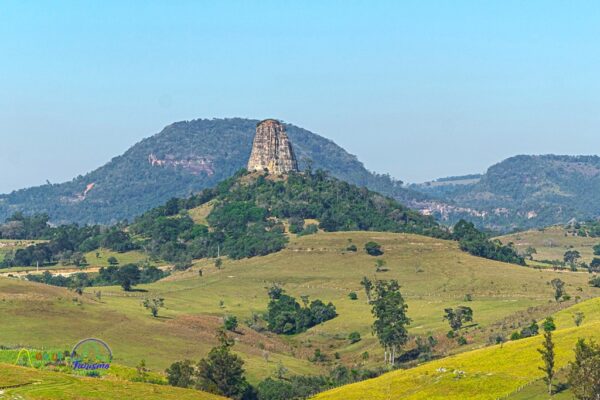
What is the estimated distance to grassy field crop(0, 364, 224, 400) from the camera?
77375mm

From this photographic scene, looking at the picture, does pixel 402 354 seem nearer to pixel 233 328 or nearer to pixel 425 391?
pixel 233 328

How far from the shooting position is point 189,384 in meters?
109

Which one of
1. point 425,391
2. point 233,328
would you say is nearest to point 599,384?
point 425,391

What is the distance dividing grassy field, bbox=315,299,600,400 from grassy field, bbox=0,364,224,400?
23698 millimetres

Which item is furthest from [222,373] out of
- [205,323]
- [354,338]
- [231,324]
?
[354,338]

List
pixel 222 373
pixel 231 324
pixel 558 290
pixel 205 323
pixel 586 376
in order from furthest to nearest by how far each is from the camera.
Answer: pixel 558 290, pixel 205 323, pixel 231 324, pixel 222 373, pixel 586 376

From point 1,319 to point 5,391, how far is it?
74.2 metres

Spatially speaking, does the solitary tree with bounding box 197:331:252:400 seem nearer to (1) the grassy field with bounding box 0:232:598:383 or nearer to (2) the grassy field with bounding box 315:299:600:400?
(2) the grassy field with bounding box 315:299:600:400

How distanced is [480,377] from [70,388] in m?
44.1

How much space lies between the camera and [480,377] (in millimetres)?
106250

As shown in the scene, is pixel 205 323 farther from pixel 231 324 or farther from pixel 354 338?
pixel 354 338

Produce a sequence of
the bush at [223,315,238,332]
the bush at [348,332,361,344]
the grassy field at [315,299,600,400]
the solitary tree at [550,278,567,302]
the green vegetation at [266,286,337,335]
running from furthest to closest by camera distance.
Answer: the green vegetation at [266,286,337,335] < the solitary tree at [550,278,567,302] < the bush at [223,315,238,332] < the bush at [348,332,361,344] < the grassy field at [315,299,600,400]

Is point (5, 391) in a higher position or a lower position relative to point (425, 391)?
higher

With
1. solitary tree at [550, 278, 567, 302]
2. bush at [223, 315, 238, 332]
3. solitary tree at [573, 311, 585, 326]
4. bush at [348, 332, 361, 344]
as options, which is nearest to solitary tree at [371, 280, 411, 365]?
bush at [348, 332, 361, 344]
